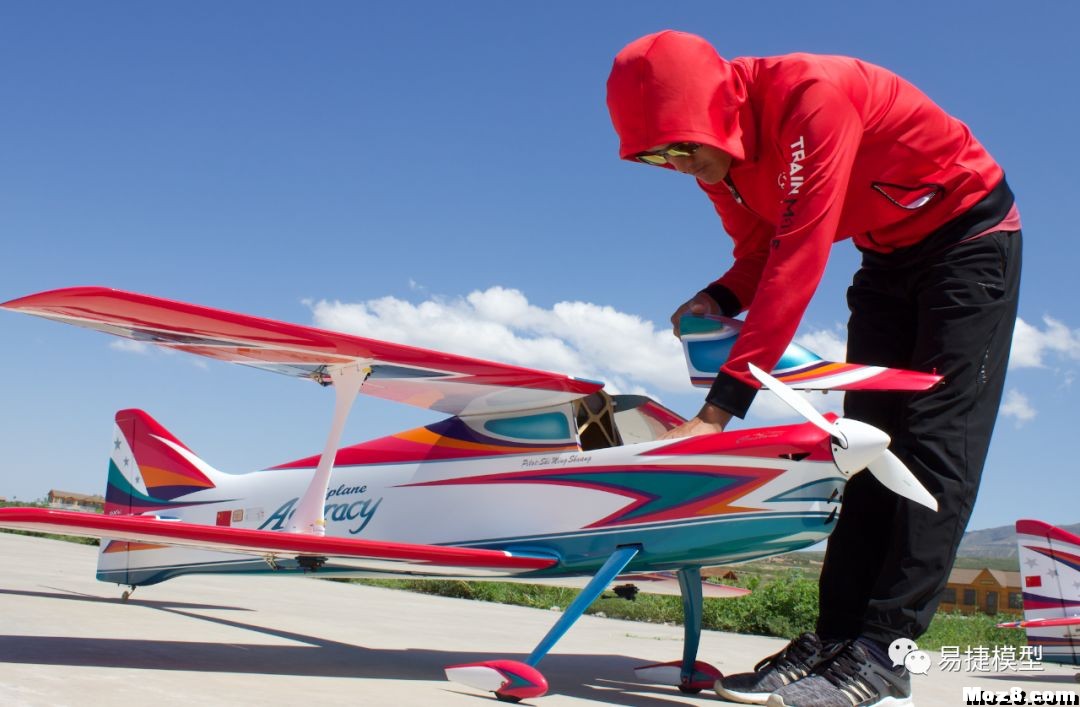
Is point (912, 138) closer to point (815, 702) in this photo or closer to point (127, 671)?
point (815, 702)

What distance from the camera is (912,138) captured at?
9.86 ft

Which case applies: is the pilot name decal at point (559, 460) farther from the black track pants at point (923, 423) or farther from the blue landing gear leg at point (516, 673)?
the black track pants at point (923, 423)

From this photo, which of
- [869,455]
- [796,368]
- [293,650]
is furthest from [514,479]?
[869,455]

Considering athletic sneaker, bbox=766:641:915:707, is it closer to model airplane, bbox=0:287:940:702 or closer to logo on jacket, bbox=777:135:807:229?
model airplane, bbox=0:287:940:702

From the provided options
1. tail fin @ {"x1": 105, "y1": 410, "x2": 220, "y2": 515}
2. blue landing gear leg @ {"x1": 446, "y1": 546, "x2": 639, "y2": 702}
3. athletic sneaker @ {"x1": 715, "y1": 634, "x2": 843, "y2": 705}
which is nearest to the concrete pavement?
blue landing gear leg @ {"x1": 446, "y1": 546, "x2": 639, "y2": 702}

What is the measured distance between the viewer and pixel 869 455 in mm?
2707

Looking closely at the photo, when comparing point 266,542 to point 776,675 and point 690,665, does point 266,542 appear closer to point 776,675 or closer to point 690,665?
point 690,665

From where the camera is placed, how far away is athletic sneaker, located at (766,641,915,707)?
2803 millimetres

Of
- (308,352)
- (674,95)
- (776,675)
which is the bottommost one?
(776,675)

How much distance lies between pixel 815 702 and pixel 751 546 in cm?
101

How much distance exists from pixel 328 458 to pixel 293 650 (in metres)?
1.14

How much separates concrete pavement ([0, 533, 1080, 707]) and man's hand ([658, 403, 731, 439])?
124cm

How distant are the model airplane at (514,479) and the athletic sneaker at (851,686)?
1.90 feet

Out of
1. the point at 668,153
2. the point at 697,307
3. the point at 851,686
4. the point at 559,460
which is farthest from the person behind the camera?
the point at 559,460
